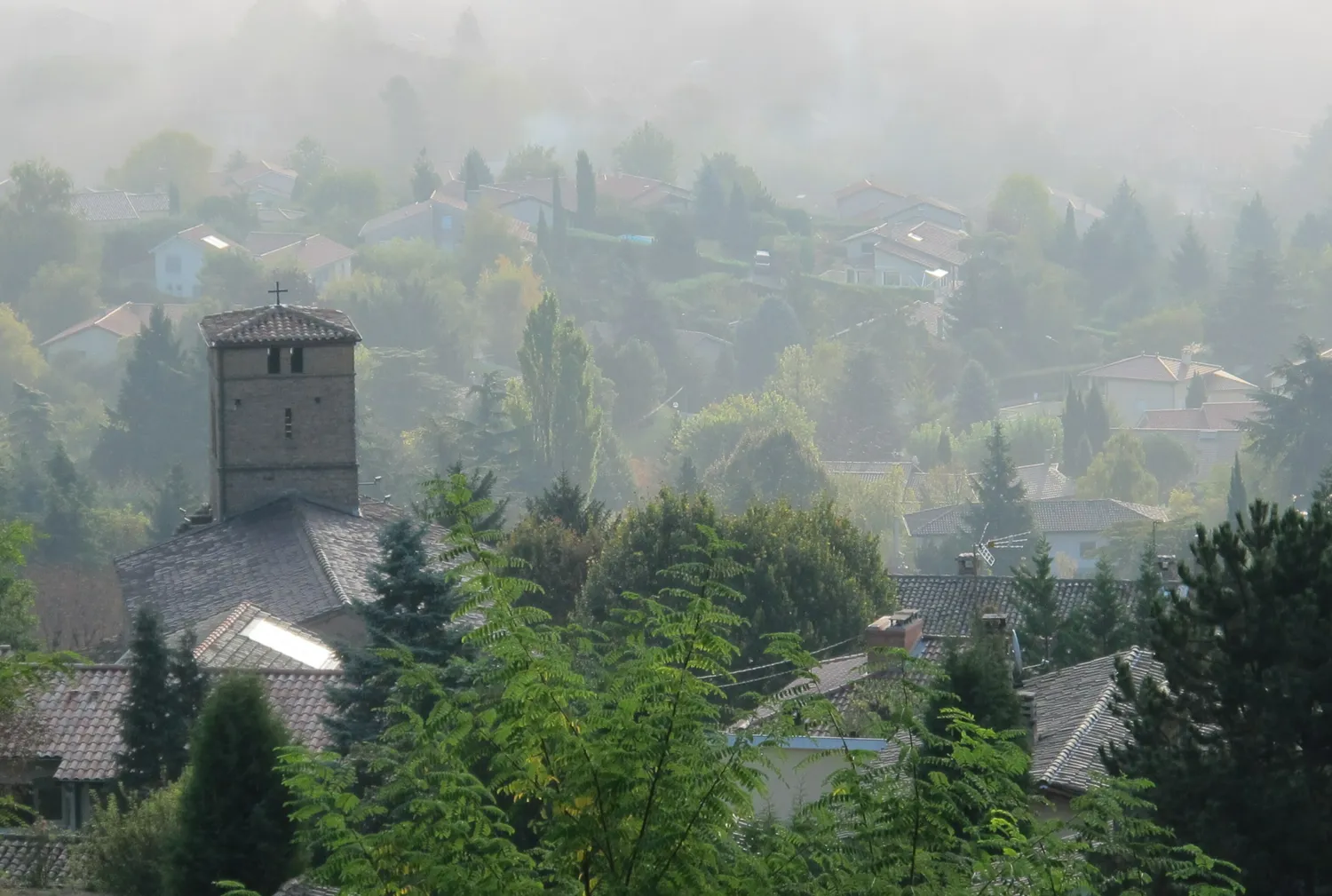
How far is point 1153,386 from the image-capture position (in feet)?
391

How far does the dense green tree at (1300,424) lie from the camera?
Answer: 8188cm

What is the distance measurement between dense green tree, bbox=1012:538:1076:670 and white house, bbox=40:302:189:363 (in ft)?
288

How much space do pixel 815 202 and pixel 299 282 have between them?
92044 mm

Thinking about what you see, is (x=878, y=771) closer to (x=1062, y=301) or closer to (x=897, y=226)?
(x=1062, y=301)

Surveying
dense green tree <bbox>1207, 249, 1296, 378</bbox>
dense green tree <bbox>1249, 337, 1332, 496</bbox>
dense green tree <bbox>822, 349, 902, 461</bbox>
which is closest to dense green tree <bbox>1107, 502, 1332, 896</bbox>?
dense green tree <bbox>1249, 337, 1332, 496</bbox>

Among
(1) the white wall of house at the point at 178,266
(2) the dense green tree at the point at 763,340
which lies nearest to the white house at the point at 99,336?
(1) the white wall of house at the point at 178,266

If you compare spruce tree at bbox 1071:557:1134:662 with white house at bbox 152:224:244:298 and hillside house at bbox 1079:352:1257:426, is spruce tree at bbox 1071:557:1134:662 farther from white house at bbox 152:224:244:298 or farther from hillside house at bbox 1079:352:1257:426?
white house at bbox 152:224:244:298

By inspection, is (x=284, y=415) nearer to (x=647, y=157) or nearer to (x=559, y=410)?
(x=559, y=410)

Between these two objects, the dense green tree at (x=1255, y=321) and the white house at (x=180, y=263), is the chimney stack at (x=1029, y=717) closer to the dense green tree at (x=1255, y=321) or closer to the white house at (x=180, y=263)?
the dense green tree at (x=1255, y=321)

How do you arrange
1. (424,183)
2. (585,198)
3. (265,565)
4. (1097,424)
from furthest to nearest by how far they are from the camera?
(424,183), (585,198), (1097,424), (265,565)

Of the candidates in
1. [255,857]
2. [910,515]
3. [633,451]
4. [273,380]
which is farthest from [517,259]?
[255,857]

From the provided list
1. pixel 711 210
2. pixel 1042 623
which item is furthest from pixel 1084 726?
pixel 711 210

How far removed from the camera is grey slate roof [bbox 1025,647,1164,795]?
Result: 15.4 metres

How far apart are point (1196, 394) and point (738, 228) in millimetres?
42138
